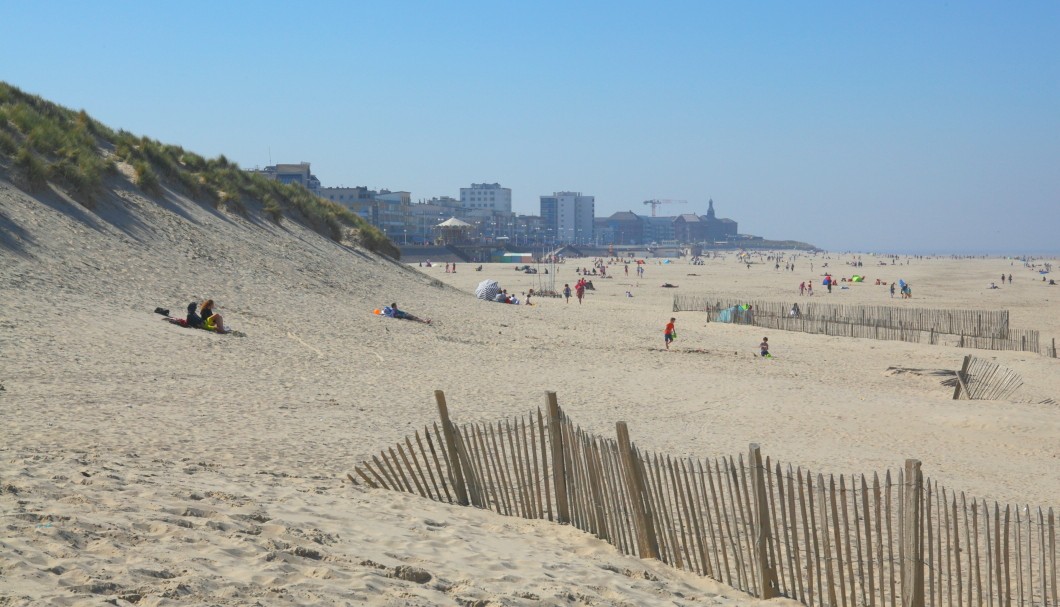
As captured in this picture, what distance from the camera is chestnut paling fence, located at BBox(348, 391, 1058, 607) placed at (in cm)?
582

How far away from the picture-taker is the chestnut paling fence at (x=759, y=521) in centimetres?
582

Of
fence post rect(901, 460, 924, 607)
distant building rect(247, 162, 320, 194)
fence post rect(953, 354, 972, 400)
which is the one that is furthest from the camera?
distant building rect(247, 162, 320, 194)

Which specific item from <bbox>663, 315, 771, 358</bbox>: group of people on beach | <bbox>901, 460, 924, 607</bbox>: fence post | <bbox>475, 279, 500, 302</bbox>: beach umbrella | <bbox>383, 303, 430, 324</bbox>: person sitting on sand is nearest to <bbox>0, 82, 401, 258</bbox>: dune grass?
<bbox>475, 279, 500, 302</bbox>: beach umbrella

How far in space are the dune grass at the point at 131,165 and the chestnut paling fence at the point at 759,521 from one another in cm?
1909

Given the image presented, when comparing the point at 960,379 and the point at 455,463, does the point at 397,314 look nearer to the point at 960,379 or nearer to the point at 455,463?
the point at 960,379

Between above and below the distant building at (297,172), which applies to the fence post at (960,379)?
below

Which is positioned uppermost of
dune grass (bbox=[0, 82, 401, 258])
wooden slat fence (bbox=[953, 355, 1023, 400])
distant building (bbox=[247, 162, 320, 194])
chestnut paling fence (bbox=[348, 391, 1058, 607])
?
distant building (bbox=[247, 162, 320, 194])

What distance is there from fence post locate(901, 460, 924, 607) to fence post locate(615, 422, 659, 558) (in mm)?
1658

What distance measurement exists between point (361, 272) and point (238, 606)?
82.7 feet

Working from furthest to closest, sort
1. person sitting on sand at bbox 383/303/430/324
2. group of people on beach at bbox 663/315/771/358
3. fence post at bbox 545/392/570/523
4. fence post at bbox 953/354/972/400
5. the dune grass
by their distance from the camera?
the dune grass
person sitting on sand at bbox 383/303/430/324
group of people on beach at bbox 663/315/771/358
fence post at bbox 953/354/972/400
fence post at bbox 545/392/570/523

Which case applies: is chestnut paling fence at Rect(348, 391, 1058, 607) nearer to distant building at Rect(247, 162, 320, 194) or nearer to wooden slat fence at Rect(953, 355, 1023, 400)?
wooden slat fence at Rect(953, 355, 1023, 400)

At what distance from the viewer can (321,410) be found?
12008 millimetres

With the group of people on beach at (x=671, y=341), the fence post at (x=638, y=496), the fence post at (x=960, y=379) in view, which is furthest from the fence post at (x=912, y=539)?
the group of people on beach at (x=671, y=341)

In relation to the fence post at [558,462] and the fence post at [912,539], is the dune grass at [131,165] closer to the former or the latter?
the fence post at [558,462]
